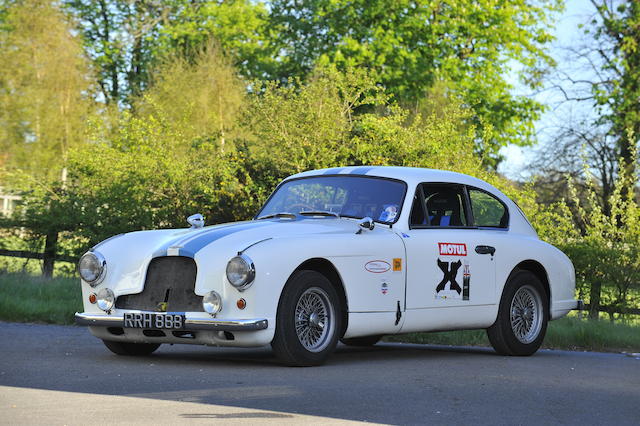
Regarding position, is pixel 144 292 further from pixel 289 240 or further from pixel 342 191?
pixel 342 191

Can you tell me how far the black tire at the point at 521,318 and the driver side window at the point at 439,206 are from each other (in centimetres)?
88

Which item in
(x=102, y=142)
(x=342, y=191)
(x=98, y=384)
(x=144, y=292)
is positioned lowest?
(x=98, y=384)

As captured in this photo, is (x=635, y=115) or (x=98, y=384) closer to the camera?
(x=98, y=384)

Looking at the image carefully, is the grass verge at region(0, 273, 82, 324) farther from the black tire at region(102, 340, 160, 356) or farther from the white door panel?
the white door panel

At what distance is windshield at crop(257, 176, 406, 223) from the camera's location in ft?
33.5

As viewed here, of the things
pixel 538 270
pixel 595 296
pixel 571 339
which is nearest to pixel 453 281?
pixel 538 270

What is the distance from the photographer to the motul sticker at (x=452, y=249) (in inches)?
407

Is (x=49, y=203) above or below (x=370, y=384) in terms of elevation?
above

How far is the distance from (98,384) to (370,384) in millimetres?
1891

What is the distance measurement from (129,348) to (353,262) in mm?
2186

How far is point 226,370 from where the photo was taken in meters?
8.64

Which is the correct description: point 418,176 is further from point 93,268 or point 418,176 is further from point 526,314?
point 93,268

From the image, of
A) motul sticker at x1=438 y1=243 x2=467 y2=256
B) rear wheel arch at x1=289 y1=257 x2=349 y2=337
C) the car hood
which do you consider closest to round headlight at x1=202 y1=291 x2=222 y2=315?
the car hood

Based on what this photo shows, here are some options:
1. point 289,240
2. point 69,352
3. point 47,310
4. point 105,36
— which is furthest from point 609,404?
point 105,36
